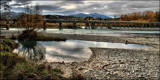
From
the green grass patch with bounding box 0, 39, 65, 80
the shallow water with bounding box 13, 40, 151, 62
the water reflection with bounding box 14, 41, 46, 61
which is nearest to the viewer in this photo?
the green grass patch with bounding box 0, 39, 65, 80

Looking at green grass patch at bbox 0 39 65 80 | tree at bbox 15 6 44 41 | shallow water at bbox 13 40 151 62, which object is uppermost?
tree at bbox 15 6 44 41

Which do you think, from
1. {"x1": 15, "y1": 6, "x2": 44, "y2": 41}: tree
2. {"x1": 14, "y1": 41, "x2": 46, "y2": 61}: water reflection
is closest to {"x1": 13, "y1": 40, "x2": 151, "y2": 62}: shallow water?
{"x1": 14, "y1": 41, "x2": 46, "y2": 61}: water reflection

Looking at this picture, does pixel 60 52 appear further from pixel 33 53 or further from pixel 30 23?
pixel 30 23

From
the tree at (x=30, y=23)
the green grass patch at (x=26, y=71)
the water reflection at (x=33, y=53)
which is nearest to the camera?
the green grass patch at (x=26, y=71)

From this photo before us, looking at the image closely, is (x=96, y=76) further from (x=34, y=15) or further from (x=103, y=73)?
(x=34, y=15)

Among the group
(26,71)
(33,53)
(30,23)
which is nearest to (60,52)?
(33,53)

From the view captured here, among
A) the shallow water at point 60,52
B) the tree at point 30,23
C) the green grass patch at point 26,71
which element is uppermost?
the tree at point 30,23

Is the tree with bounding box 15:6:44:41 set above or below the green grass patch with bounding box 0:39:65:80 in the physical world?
above

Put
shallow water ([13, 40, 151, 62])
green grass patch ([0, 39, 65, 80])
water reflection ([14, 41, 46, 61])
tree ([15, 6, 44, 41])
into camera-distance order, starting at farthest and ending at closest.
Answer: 1. tree ([15, 6, 44, 41])
2. water reflection ([14, 41, 46, 61])
3. shallow water ([13, 40, 151, 62])
4. green grass patch ([0, 39, 65, 80])

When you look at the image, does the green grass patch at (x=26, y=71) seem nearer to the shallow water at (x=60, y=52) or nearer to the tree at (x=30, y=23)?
the shallow water at (x=60, y=52)

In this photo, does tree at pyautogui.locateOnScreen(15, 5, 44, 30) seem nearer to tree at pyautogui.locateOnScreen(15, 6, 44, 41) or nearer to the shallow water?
tree at pyautogui.locateOnScreen(15, 6, 44, 41)

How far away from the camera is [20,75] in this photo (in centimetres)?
720

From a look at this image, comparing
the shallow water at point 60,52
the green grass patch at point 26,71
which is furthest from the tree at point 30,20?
the green grass patch at point 26,71

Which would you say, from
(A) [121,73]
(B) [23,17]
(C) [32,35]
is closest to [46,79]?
(A) [121,73]
